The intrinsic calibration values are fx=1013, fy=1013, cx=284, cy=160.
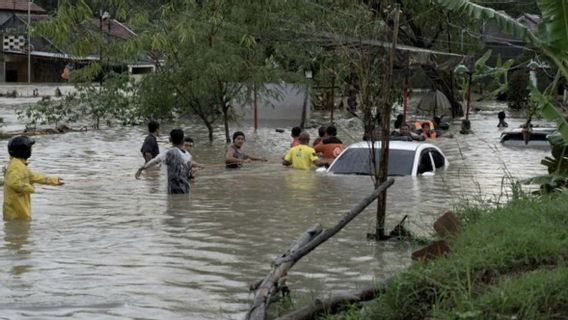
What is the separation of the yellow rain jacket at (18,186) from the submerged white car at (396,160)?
647cm

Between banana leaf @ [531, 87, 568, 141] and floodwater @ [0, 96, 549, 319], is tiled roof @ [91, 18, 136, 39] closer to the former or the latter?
floodwater @ [0, 96, 549, 319]

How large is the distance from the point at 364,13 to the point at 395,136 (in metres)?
9.94

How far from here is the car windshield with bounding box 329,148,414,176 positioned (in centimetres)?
1720

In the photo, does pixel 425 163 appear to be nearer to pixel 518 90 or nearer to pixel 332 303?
pixel 332 303

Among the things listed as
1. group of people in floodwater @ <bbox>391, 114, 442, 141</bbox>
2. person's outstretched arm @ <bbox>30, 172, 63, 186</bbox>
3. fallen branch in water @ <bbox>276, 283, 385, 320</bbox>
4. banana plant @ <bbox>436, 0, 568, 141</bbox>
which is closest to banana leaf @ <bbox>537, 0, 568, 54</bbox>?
banana plant @ <bbox>436, 0, 568, 141</bbox>

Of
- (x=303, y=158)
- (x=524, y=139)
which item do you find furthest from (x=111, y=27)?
(x=303, y=158)

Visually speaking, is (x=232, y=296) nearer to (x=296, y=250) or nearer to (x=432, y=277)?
(x=296, y=250)

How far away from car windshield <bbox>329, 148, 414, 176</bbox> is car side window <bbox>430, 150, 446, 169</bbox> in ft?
3.64

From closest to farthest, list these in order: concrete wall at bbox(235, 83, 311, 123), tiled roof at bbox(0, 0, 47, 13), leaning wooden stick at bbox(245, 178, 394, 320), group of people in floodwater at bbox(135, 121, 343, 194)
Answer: leaning wooden stick at bbox(245, 178, 394, 320), group of people in floodwater at bbox(135, 121, 343, 194), concrete wall at bbox(235, 83, 311, 123), tiled roof at bbox(0, 0, 47, 13)

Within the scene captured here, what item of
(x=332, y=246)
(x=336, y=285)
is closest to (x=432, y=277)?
(x=336, y=285)

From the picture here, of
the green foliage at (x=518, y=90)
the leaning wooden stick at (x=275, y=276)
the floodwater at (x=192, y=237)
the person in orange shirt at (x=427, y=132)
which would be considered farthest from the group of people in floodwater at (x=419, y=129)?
the leaning wooden stick at (x=275, y=276)

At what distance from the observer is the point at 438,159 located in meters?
18.9

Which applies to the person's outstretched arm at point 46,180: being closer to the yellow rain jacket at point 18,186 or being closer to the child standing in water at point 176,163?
the yellow rain jacket at point 18,186

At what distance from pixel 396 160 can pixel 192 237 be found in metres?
6.46
